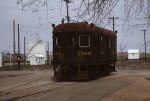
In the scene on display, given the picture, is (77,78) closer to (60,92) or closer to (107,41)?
(107,41)

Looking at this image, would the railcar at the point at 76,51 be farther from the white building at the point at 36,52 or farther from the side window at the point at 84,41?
the white building at the point at 36,52

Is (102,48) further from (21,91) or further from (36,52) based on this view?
(36,52)

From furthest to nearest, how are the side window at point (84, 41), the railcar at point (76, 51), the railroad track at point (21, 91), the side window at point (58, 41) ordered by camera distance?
the side window at point (58, 41) → the side window at point (84, 41) → the railcar at point (76, 51) → the railroad track at point (21, 91)

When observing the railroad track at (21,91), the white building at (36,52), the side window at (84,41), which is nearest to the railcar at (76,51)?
the side window at (84,41)

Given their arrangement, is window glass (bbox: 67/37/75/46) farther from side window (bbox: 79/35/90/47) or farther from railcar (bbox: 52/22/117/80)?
side window (bbox: 79/35/90/47)

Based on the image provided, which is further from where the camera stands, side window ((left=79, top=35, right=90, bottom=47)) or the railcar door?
the railcar door

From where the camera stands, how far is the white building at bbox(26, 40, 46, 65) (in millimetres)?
81000

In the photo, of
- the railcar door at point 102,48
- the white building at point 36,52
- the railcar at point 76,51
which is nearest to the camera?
the railcar at point 76,51

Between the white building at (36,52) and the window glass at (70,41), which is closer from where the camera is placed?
the window glass at (70,41)

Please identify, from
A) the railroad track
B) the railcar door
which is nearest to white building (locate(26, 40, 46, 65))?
the railcar door

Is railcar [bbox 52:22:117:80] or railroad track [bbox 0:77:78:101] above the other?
railcar [bbox 52:22:117:80]

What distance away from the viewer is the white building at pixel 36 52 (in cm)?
8100

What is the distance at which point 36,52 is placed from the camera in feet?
286

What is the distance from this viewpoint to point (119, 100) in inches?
→ 706
